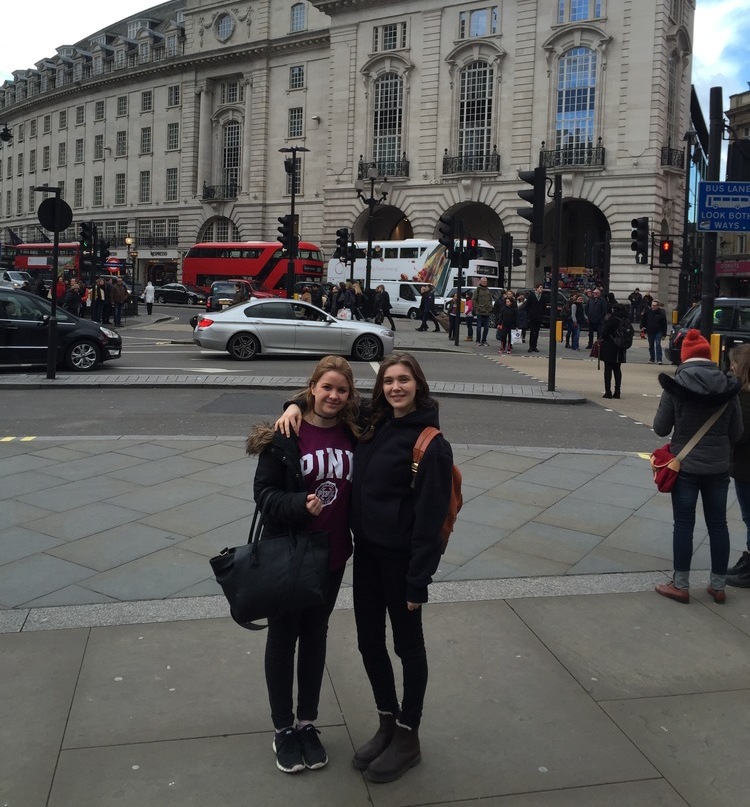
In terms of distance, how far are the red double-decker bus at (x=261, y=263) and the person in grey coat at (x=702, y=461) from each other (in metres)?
47.0

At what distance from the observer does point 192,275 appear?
191 ft

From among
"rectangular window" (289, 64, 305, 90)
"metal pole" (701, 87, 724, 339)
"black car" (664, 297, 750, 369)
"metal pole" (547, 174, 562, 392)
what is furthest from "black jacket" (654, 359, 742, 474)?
"rectangular window" (289, 64, 305, 90)

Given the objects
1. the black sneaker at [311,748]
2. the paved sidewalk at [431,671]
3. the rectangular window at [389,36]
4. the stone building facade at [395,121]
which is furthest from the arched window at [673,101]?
the black sneaker at [311,748]

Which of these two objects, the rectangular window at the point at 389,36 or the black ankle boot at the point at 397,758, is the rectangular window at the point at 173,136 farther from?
the black ankle boot at the point at 397,758

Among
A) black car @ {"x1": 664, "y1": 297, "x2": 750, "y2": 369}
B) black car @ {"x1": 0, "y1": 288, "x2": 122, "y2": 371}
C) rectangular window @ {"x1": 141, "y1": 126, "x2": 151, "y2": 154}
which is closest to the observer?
black car @ {"x1": 0, "y1": 288, "x2": 122, "y2": 371}

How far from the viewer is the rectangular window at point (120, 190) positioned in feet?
240

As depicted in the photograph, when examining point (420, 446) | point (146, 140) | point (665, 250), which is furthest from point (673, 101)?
point (420, 446)

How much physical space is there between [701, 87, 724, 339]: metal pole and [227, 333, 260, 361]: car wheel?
10.9 m

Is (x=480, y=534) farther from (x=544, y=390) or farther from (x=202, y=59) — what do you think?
(x=202, y=59)

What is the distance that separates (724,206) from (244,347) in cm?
1228

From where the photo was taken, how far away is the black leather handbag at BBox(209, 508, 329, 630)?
3.16 metres

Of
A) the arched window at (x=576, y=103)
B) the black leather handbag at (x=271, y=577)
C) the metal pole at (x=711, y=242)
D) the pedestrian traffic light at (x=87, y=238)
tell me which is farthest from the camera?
the arched window at (x=576, y=103)

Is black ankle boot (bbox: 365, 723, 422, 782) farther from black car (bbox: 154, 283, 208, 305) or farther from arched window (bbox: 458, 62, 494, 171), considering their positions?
black car (bbox: 154, 283, 208, 305)

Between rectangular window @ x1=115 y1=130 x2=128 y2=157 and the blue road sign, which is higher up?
rectangular window @ x1=115 y1=130 x2=128 y2=157
